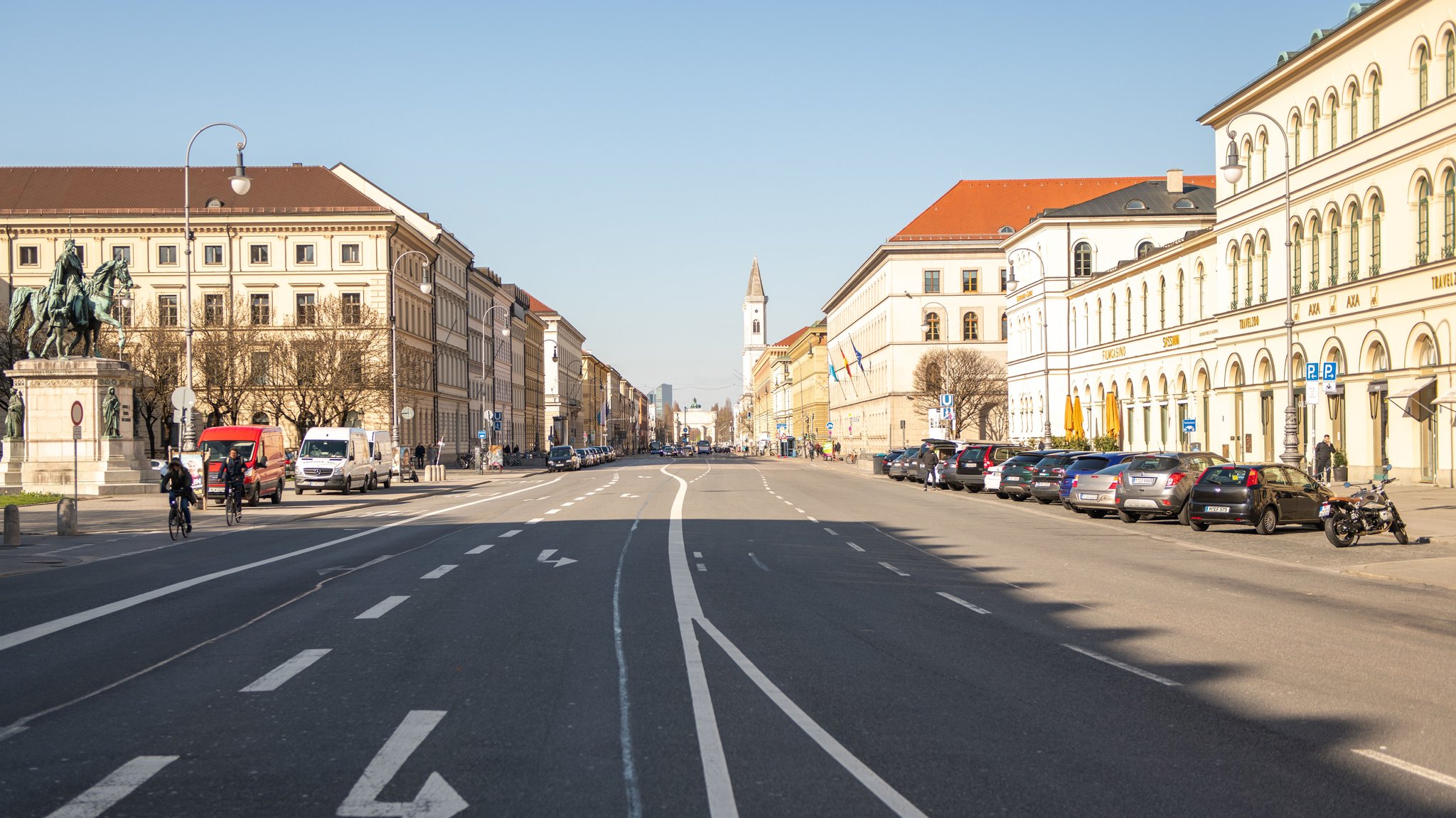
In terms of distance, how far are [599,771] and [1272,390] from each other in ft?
158

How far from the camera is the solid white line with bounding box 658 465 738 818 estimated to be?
6141 mm

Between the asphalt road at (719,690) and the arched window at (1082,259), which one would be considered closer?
the asphalt road at (719,690)

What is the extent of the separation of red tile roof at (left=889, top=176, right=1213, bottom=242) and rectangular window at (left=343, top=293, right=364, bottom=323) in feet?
165

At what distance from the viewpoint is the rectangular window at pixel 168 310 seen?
73.1 m

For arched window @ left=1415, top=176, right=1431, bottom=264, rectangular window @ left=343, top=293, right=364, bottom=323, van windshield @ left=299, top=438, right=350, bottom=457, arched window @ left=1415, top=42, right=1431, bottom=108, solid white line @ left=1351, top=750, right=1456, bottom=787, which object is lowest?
solid white line @ left=1351, top=750, right=1456, bottom=787

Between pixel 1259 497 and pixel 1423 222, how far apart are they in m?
17.4

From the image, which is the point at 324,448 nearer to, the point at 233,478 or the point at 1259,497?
the point at 233,478

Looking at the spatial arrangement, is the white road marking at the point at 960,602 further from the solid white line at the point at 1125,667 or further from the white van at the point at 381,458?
the white van at the point at 381,458

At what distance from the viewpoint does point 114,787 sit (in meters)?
6.30

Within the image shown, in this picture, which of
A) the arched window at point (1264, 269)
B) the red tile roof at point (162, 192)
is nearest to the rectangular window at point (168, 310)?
the red tile roof at point (162, 192)

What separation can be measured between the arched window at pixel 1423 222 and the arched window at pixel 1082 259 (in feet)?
152

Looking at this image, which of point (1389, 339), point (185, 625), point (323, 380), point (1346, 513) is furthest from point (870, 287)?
point (185, 625)

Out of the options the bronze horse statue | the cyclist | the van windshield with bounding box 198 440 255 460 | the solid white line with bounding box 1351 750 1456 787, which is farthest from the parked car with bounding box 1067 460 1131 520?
the bronze horse statue

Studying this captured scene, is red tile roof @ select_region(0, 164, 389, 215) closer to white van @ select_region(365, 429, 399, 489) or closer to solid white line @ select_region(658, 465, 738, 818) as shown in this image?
white van @ select_region(365, 429, 399, 489)
